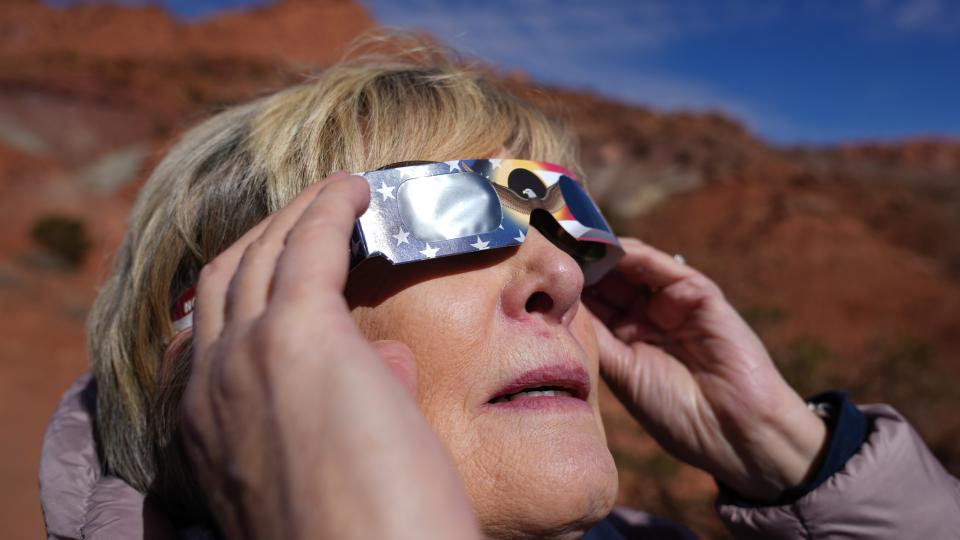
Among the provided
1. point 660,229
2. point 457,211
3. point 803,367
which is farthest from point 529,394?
A: point 660,229

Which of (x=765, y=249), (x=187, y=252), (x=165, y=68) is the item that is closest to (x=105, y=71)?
(x=165, y=68)

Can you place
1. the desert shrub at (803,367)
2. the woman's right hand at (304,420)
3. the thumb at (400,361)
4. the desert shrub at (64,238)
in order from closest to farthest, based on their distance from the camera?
the woman's right hand at (304,420) < the thumb at (400,361) < the desert shrub at (803,367) < the desert shrub at (64,238)

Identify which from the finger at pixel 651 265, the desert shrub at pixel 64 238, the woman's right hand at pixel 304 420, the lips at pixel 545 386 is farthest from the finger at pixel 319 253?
the desert shrub at pixel 64 238

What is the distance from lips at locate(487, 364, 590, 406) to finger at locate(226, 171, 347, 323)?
0.60m

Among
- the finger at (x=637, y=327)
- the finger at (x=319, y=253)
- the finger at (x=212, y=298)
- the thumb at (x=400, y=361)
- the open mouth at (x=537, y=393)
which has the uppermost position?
the finger at (x=319, y=253)

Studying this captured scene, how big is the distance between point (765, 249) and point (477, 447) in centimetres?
1564

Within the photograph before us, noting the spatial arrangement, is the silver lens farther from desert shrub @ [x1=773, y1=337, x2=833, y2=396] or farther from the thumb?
desert shrub @ [x1=773, y1=337, x2=833, y2=396]

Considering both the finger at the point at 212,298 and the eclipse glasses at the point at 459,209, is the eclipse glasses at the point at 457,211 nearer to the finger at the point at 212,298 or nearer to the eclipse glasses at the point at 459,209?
the eclipse glasses at the point at 459,209

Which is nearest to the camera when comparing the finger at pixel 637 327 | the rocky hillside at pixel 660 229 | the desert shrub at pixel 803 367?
the finger at pixel 637 327

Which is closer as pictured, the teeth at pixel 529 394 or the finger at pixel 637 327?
the teeth at pixel 529 394

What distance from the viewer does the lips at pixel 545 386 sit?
4.75 feet

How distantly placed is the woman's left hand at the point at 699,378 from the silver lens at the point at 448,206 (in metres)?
1.01

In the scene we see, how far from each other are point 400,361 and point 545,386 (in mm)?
392

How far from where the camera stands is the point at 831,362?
29.6 ft
